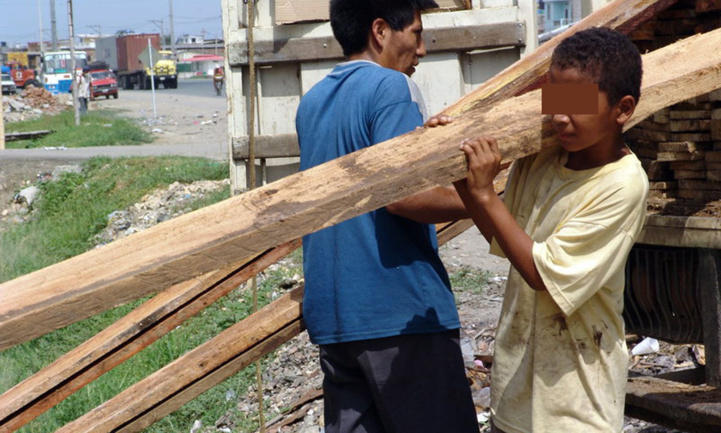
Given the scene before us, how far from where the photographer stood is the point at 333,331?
2354 mm

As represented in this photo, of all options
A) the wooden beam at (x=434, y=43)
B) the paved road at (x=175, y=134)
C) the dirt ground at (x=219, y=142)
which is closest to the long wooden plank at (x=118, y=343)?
the dirt ground at (x=219, y=142)

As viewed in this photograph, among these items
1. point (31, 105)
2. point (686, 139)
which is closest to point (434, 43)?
point (686, 139)

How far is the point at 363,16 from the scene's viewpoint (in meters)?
2.44

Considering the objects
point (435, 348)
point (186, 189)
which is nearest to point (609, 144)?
point (435, 348)

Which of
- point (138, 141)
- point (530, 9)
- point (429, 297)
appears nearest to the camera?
point (429, 297)

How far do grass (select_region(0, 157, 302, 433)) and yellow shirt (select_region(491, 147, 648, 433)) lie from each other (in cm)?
322

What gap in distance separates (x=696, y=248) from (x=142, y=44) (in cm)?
5610

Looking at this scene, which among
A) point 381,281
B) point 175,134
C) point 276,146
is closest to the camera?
point 381,281

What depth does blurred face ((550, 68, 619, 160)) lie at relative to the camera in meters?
1.86

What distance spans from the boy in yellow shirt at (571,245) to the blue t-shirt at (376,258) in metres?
0.25

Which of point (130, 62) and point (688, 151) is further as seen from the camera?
point (130, 62)

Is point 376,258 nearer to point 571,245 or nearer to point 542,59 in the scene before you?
point 571,245

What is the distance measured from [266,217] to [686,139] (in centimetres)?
169

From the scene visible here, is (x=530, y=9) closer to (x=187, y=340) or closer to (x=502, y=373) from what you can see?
(x=187, y=340)
